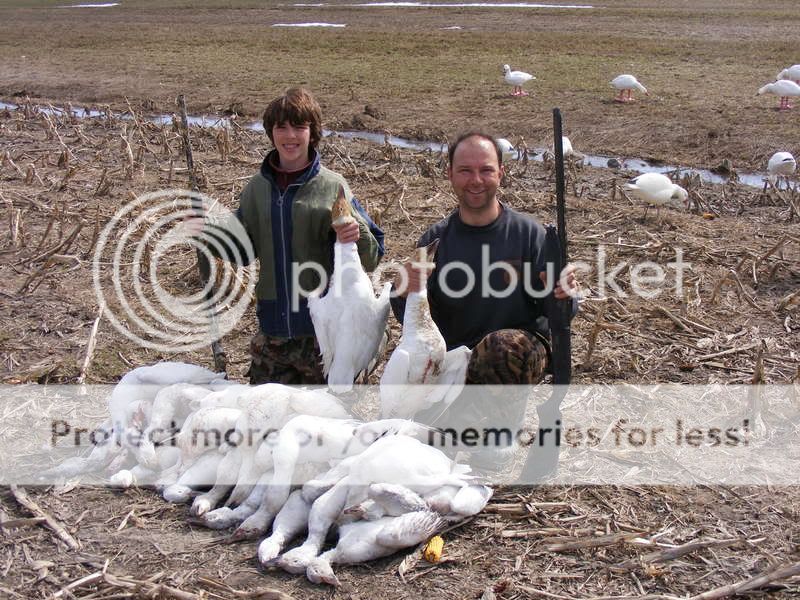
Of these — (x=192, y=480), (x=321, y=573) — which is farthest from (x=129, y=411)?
(x=321, y=573)

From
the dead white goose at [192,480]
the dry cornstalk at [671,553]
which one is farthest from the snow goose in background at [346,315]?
the dry cornstalk at [671,553]

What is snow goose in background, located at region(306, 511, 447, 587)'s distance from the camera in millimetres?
3387

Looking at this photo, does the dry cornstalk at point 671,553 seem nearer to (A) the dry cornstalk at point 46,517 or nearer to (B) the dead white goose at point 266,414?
(B) the dead white goose at point 266,414

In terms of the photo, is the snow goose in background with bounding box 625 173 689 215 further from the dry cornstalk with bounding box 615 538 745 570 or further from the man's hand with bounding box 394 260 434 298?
the dry cornstalk with bounding box 615 538 745 570

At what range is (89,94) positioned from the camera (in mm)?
18016

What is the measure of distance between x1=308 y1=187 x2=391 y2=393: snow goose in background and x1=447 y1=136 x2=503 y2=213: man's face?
0.56 metres

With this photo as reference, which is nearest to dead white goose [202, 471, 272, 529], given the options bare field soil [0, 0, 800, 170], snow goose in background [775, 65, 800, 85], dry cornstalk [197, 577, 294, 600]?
dry cornstalk [197, 577, 294, 600]

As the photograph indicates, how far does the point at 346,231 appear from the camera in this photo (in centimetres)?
415

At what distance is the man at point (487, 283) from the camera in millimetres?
4012

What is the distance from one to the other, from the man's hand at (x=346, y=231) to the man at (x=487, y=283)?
308 millimetres

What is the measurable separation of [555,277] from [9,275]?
482 cm

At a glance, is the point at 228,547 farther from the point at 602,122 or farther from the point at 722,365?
the point at 602,122

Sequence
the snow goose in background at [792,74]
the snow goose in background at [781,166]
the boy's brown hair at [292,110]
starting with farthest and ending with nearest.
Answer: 1. the snow goose in background at [792,74]
2. the snow goose in background at [781,166]
3. the boy's brown hair at [292,110]

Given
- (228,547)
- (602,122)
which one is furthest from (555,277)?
(602,122)
